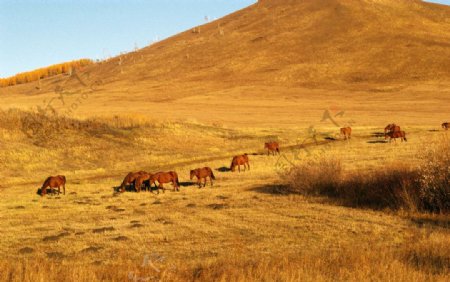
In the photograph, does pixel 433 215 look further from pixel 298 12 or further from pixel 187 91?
pixel 298 12

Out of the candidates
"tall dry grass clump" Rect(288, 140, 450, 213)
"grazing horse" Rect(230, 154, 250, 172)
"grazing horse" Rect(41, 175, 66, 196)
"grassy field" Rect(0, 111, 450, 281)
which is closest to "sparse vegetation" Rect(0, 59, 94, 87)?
"grassy field" Rect(0, 111, 450, 281)

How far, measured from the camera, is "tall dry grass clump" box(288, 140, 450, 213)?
1681cm

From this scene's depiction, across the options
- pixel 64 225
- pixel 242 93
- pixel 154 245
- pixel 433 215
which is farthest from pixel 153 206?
pixel 242 93

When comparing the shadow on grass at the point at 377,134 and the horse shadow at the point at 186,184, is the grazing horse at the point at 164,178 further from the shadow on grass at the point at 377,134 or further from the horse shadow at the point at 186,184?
the shadow on grass at the point at 377,134

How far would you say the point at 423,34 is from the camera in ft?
372

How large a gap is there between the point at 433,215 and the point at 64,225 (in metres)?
10.7

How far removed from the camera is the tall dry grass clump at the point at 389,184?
1681 cm

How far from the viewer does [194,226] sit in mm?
15750

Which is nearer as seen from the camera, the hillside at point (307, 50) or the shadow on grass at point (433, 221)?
the shadow on grass at point (433, 221)

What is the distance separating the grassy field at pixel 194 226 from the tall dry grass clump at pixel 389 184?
2.00 ft

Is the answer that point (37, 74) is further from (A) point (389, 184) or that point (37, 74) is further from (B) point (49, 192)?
(A) point (389, 184)

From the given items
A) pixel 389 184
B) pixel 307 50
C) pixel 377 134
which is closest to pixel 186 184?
pixel 389 184

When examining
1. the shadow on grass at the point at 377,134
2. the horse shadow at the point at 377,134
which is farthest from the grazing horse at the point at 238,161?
the shadow on grass at the point at 377,134

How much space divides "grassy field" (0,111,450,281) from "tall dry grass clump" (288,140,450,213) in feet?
2.00
